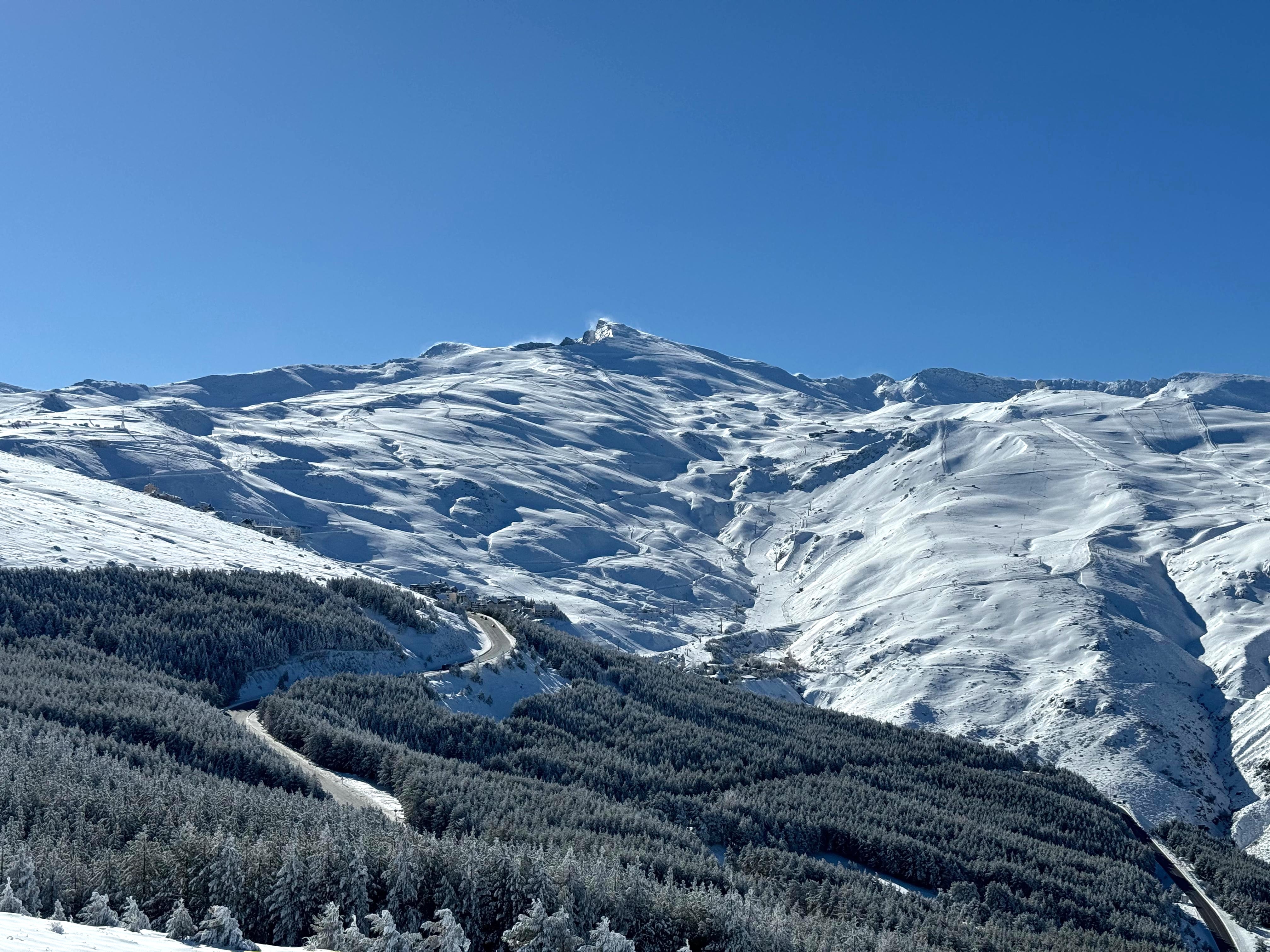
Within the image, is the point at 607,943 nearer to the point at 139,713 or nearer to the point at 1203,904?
the point at 139,713

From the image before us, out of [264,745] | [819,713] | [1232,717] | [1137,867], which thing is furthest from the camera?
[1232,717]

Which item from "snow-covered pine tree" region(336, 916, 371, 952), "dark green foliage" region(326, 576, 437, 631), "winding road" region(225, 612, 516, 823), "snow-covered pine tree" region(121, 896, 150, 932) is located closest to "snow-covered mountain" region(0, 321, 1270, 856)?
"dark green foliage" region(326, 576, 437, 631)

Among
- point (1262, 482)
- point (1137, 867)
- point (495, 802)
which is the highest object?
point (1262, 482)

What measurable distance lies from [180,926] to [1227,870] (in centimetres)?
5806

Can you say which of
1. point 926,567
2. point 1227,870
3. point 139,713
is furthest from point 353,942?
point 926,567

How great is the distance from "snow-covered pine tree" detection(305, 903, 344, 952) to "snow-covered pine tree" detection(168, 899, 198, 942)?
257 centimetres

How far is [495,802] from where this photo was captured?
38938mm

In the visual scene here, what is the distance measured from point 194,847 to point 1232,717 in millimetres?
92083

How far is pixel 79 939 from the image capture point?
58.9 ft

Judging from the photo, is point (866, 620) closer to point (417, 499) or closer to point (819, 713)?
point (819, 713)

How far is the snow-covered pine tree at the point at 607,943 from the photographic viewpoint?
21.3 meters

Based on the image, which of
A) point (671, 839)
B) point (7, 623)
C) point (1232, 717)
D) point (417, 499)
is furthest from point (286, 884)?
point (417, 499)

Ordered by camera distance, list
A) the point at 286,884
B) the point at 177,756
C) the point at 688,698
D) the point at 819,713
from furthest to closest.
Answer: the point at 819,713 → the point at 688,698 → the point at 177,756 → the point at 286,884

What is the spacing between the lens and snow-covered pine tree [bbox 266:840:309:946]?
22797mm
